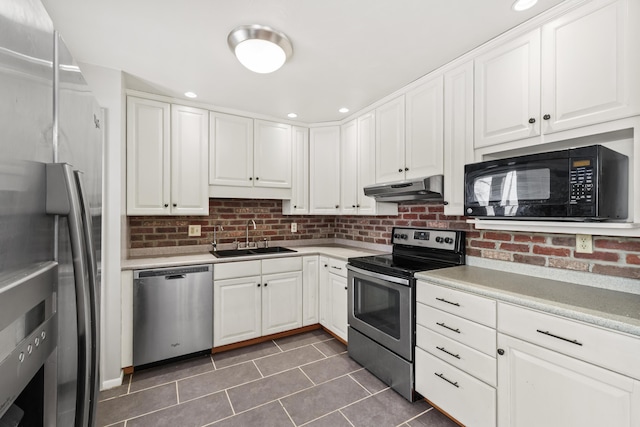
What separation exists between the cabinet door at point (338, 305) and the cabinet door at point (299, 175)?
88 centimetres

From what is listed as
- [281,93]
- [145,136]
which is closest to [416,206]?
[281,93]

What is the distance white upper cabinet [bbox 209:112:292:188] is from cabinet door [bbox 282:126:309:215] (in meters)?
0.07

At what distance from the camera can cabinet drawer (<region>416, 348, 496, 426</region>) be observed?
1563 mm

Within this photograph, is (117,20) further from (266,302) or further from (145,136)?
(266,302)

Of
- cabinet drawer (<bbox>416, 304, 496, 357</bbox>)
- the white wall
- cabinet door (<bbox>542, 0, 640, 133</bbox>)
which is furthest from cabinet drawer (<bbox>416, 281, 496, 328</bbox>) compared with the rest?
the white wall

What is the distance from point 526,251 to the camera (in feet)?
6.29

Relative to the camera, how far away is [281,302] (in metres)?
2.94

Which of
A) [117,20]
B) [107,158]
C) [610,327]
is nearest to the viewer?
→ [610,327]

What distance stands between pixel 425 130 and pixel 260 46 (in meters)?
1.34

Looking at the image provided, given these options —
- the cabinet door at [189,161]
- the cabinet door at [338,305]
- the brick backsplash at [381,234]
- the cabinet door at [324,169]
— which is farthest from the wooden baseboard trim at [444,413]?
the cabinet door at [189,161]

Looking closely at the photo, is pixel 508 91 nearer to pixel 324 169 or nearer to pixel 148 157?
pixel 324 169

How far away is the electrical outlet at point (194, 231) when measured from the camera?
299 cm

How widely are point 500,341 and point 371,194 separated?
1523mm

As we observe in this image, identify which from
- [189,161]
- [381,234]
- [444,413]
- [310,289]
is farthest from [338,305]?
[189,161]
